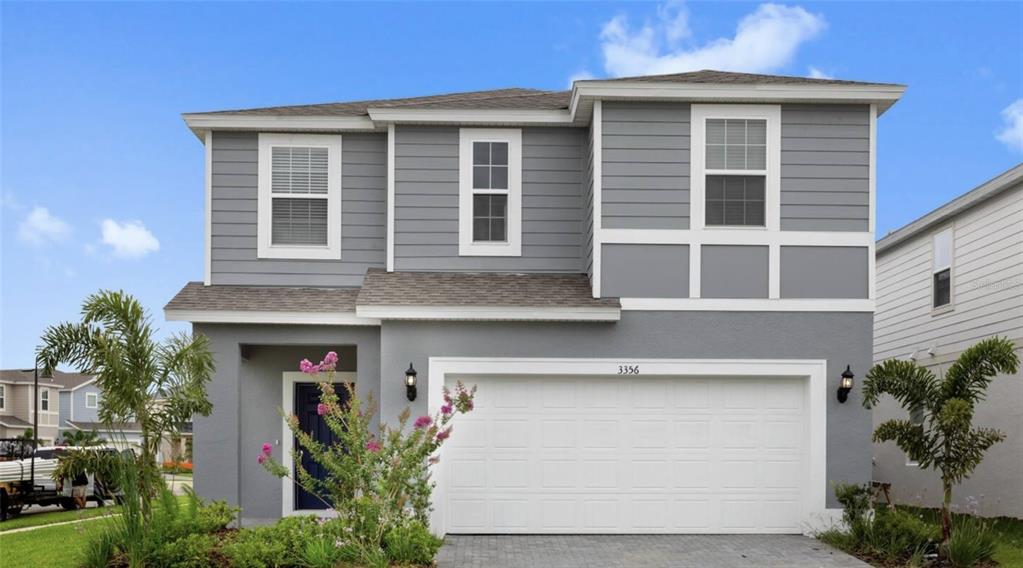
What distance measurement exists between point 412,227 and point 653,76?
12.4 ft

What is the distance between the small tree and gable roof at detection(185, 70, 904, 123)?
11.7 ft

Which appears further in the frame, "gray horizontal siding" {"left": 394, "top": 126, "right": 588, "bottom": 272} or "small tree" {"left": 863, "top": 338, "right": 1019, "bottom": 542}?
"gray horizontal siding" {"left": 394, "top": 126, "right": 588, "bottom": 272}

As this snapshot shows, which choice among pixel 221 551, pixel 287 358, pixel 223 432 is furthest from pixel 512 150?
pixel 221 551

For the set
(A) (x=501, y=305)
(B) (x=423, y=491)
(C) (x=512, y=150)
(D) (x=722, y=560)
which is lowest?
(D) (x=722, y=560)

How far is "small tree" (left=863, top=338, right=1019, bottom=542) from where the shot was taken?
10.1 meters

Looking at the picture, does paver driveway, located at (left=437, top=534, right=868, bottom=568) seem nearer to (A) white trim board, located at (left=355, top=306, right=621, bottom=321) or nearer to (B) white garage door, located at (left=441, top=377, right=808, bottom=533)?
(B) white garage door, located at (left=441, top=377, right=808, bottom=533)

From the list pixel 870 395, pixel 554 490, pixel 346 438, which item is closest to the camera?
pixel 346 438

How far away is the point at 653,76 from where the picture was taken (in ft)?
39.4

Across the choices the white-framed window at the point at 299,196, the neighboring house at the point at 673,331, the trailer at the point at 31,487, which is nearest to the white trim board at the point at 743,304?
the neighboring house at the point at 673,331

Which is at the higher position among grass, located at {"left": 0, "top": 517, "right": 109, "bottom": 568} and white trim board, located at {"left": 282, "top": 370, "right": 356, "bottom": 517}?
white trim board, located at {"left": 282, "top": 370, "right": 356, "bottom": 517}

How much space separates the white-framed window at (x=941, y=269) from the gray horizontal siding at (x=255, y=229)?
10038mm

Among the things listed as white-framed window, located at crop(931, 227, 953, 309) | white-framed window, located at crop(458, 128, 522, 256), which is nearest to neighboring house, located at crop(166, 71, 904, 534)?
white-framed window, located at crop(458, 128, 522, 256)

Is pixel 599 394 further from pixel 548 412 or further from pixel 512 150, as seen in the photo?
pixel 512 150

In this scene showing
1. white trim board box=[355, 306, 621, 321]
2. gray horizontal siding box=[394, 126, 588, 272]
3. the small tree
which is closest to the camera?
the small tree
